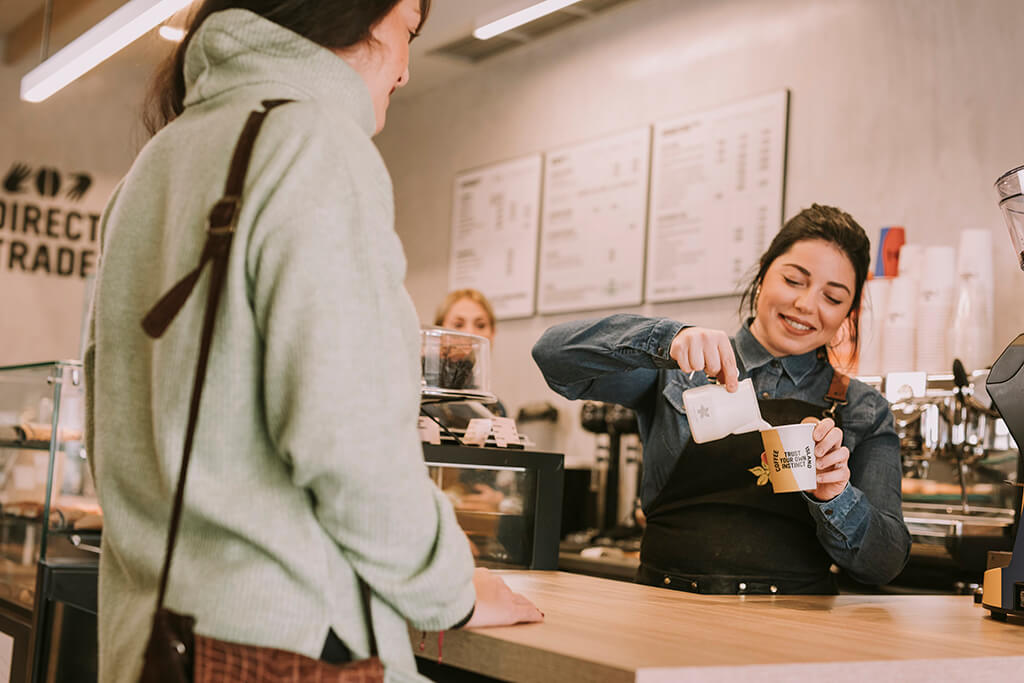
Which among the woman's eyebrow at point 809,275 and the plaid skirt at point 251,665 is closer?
the plaid skirt at point 251,665

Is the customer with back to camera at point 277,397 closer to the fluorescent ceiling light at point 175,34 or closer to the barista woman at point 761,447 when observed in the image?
the fluorescent ceiling light at point 175,34

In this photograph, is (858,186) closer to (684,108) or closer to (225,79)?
(684,108)

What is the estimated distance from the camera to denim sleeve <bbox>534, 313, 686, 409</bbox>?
1.69 metres

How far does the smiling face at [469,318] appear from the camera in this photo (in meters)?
4.25

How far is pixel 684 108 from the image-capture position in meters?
4.29

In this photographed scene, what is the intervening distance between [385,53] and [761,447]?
1171 millimetres

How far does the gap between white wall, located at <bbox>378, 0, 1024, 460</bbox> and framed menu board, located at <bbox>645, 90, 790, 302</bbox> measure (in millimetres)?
61

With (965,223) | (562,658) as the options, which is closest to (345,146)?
(562,658)

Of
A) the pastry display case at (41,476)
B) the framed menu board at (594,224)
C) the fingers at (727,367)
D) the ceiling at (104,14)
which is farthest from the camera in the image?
the ceiling at (104,14)

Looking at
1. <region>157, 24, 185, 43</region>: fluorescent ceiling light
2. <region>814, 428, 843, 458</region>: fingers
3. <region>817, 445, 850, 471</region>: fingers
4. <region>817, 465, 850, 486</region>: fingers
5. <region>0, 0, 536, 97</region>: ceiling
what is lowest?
<region>817, 465, 850, 486</region>: fingers

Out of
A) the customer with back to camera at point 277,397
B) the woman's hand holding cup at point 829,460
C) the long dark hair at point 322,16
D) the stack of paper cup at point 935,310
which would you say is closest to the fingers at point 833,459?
the woman's hand holding cup at point 829,460

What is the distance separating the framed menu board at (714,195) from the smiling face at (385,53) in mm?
2891

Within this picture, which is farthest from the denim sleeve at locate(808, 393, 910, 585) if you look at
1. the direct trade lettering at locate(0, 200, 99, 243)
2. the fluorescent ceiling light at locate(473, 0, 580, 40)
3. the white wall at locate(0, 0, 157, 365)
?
the direct trade lettering at locate(0, 200, 99, 243)

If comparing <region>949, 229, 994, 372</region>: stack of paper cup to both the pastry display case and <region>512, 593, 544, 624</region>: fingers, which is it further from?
the pastry display case
